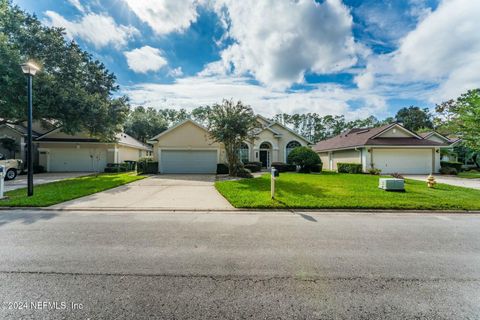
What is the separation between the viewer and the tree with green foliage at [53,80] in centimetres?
1354

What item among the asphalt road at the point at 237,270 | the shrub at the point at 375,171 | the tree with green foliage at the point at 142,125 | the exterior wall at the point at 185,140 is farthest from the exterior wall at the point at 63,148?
the shrub at the point at 375,171

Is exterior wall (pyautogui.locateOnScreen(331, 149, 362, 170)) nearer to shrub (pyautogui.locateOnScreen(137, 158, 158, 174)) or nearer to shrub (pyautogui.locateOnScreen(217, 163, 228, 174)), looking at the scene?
shrub (pyautogui.locateOnScreen(217, 163, 228, 174))

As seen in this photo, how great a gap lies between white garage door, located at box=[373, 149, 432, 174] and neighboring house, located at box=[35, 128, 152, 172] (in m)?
24.8

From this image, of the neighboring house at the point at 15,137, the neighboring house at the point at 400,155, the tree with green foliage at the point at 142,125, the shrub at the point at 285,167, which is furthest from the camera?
the tree with green foliage at the point at 142,125

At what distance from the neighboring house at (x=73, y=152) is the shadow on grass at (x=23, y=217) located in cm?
1544

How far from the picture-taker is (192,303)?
8.16 feet

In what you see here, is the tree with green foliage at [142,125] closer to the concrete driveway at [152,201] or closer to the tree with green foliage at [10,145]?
the tree with green foliage at [10,145]

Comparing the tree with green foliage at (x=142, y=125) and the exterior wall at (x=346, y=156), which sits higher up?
the tree with green foliage at (x=142, y=125)

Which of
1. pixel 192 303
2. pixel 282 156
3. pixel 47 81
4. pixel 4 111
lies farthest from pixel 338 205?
pixel 4 111

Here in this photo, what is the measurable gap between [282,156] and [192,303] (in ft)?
69.6

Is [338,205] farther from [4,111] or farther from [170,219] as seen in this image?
[4,111]

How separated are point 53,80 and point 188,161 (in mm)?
11298

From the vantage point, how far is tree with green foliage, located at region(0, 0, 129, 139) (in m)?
13.5

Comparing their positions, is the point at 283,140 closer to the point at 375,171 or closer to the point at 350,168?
the point at 350,168
